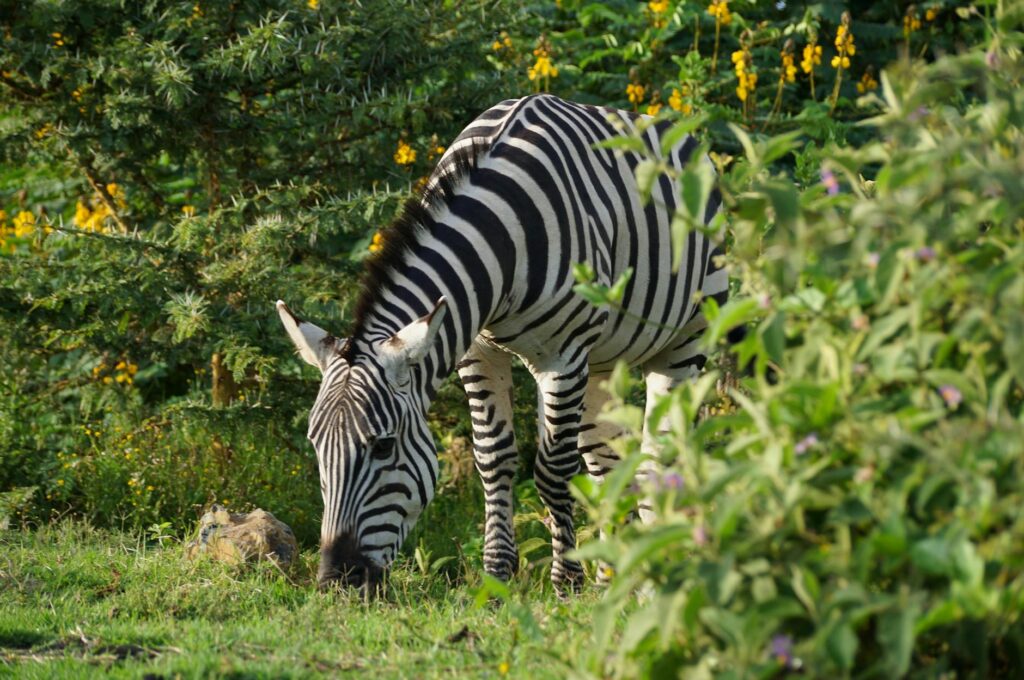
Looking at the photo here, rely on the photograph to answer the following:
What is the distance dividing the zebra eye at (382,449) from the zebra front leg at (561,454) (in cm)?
101

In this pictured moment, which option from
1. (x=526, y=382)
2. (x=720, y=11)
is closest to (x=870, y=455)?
(x=526, y=382)

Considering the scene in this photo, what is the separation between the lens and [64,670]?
4117 millimetres

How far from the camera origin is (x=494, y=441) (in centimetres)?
618

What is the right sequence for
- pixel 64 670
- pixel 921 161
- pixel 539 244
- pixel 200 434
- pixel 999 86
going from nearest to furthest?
pixel 921 161, pixel 999 86, pixel 64 670, pixel 539 244, pixel 200 434

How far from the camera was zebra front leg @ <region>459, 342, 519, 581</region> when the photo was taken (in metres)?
6.17

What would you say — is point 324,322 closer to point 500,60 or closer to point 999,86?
point 500,60

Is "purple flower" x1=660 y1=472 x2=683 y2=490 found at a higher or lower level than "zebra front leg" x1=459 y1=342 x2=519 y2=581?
higher

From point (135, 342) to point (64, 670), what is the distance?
3513 mm

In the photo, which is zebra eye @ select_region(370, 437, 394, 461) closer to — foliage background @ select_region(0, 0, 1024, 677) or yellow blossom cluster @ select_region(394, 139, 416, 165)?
foliage background @ select_region(0, 0, 1024, 677)

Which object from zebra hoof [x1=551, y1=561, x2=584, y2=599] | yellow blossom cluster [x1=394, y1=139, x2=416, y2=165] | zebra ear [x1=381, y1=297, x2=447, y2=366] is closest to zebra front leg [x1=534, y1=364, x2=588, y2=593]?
zebra hoof [x1=551, y1=561, x2=584, y2=599]

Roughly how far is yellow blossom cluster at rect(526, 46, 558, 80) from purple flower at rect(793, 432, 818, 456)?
5.99 metres

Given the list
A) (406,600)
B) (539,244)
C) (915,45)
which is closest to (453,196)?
(539,244)

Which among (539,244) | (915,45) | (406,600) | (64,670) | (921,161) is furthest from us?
(915,45)

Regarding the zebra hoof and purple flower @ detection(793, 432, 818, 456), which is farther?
the zebra hoof
